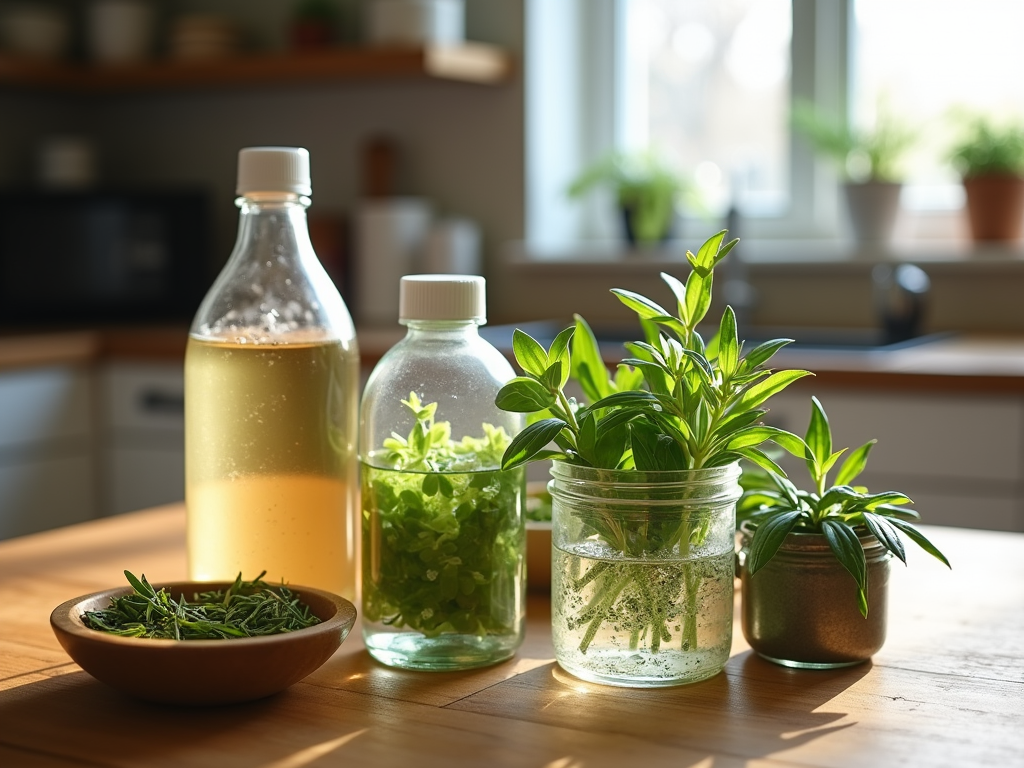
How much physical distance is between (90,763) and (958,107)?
2470mm

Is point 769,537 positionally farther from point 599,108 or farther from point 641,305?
point 599,108

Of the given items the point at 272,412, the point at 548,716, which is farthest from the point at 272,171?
the point at 548,716

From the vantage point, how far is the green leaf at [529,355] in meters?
0.74

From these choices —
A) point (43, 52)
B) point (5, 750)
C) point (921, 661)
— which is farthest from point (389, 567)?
point (43, 52)

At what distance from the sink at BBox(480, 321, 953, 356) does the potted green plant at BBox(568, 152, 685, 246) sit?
28 centimetres

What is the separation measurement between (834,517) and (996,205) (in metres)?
2.09

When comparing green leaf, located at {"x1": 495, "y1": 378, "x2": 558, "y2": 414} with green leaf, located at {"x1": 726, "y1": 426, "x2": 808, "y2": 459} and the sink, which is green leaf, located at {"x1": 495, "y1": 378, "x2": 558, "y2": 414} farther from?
the sink

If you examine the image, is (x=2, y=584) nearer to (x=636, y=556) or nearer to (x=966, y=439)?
(x=636, y=556)

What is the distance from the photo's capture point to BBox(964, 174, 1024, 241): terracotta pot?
2.64 metres

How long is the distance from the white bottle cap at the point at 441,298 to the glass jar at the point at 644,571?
109 millimetres

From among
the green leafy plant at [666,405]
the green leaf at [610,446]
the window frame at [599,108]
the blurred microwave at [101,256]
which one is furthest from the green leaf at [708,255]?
the blurred microwave at [101,256]

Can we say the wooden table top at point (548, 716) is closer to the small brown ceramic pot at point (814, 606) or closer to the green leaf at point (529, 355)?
the small brown ceramic pot at point (814, 606)

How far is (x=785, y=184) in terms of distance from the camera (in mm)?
3014

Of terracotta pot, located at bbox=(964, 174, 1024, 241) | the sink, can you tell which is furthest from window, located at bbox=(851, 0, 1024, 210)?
the sink
